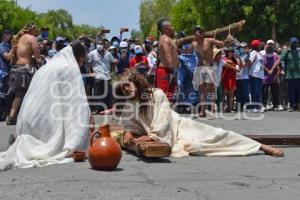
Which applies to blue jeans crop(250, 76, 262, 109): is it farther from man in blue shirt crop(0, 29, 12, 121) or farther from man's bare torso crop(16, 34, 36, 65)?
man's bare torso crop(16, 34, 36, 65)

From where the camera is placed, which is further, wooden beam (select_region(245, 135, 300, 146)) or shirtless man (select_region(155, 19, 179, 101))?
shirtless man (select_region(155, 19, 179, 101))

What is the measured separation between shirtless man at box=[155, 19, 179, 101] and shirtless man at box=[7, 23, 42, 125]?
2393 millimetres

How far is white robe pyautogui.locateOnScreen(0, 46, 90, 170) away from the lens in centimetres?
853

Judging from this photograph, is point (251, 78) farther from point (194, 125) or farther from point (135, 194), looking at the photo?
point (135, 194)

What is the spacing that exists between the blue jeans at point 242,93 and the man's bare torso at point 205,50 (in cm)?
302

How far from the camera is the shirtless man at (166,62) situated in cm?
1364

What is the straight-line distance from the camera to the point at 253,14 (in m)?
45.7

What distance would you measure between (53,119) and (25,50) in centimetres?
513

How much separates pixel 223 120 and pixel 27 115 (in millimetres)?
6934

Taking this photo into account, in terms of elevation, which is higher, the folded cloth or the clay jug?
the folded cloth

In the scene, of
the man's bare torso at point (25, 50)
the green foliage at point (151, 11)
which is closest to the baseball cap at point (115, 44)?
the man's bare torso at point (25, 50)

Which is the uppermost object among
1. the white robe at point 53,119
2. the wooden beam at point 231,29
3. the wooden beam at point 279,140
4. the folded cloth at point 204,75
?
the wooden beam at point 231,29

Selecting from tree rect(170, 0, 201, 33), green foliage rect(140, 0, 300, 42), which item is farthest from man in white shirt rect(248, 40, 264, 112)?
tree rect(170, 0, 201, 33)

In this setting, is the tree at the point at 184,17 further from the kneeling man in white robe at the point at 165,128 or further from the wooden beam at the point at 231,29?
the kneeling man in white robe at the point at 165,128
